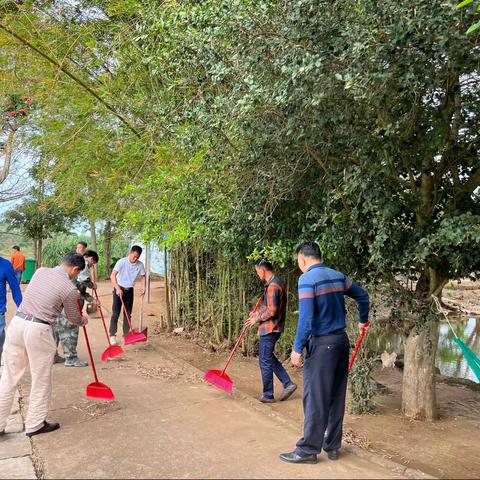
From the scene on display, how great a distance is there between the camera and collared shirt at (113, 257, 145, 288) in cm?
880

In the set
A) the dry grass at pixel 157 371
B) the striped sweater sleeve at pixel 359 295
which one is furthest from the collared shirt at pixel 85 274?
the striped sweater sleeve at pixel 359 295

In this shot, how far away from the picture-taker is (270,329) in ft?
20.1

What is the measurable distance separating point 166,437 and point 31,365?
4.41 feet

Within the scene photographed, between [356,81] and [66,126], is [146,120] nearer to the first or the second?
[66,126]

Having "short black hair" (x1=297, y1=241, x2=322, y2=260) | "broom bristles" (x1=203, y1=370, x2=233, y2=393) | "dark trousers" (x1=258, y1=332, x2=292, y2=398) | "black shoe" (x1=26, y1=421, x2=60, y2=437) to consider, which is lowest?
"black shoe" (x1=26, y1=421, x2=60, y2=437)

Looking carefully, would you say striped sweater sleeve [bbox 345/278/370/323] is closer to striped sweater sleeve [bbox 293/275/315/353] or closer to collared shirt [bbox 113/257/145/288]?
striped sweater sleeve [bbox 293/275/315/353]

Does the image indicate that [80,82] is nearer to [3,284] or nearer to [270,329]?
[3,284]

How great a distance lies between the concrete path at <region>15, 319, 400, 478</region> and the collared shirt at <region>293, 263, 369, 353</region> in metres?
1.00

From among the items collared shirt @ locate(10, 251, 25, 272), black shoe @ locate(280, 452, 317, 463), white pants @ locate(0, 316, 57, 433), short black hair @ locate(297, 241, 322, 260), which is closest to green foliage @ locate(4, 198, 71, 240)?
collared shirt @ locate(10, 251, 25, 272)

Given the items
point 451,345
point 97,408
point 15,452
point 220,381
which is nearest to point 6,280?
point 97,408

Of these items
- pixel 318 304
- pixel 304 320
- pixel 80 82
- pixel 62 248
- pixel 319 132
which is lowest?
pixel 304 320

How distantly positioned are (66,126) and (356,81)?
22.8 feet

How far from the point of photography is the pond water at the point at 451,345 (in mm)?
7872

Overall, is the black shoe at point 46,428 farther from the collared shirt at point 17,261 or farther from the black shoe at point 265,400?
the collared shirt at point 17,261
